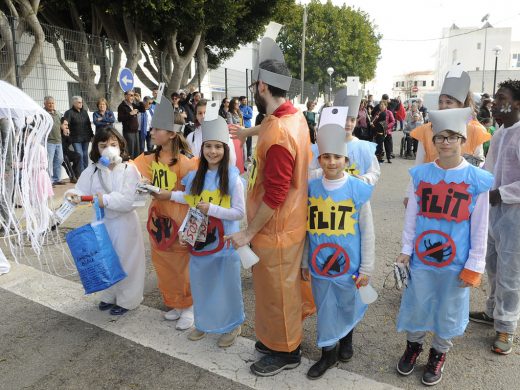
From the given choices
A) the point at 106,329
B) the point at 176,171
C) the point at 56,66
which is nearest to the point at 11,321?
the point at 106,329

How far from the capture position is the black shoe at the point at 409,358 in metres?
2.78

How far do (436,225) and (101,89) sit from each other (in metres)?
11.5

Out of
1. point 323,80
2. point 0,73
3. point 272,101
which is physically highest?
point 323,80

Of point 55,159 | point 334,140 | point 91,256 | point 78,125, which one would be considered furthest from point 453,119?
point 78,125

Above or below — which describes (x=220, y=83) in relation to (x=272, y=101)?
above

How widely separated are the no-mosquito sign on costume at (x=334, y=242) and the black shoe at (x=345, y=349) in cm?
24

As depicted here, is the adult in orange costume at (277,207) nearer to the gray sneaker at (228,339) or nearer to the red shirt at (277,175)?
the red shirt at (277,175)

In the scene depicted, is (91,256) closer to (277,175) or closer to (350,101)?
(277,175)

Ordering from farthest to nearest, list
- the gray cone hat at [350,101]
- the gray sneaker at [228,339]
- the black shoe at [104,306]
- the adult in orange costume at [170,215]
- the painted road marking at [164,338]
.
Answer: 1. the black shoe at [104,306]
2. the gray cone hat at [350,101]
3. the adult in orange costume at [170,215]
4. the gray sneaker at [228,339]
5. the painted road marking at [164,338]

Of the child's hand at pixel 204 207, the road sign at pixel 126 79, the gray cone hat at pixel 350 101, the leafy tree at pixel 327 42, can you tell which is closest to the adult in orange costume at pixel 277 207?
the child's hand at pixel 204 207

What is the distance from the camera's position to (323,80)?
45.9 meters

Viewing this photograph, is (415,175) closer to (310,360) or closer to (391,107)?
(310,360)

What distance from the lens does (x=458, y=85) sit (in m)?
3.26

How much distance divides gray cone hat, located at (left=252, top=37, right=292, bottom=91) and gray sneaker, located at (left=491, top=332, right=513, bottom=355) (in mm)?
2242
